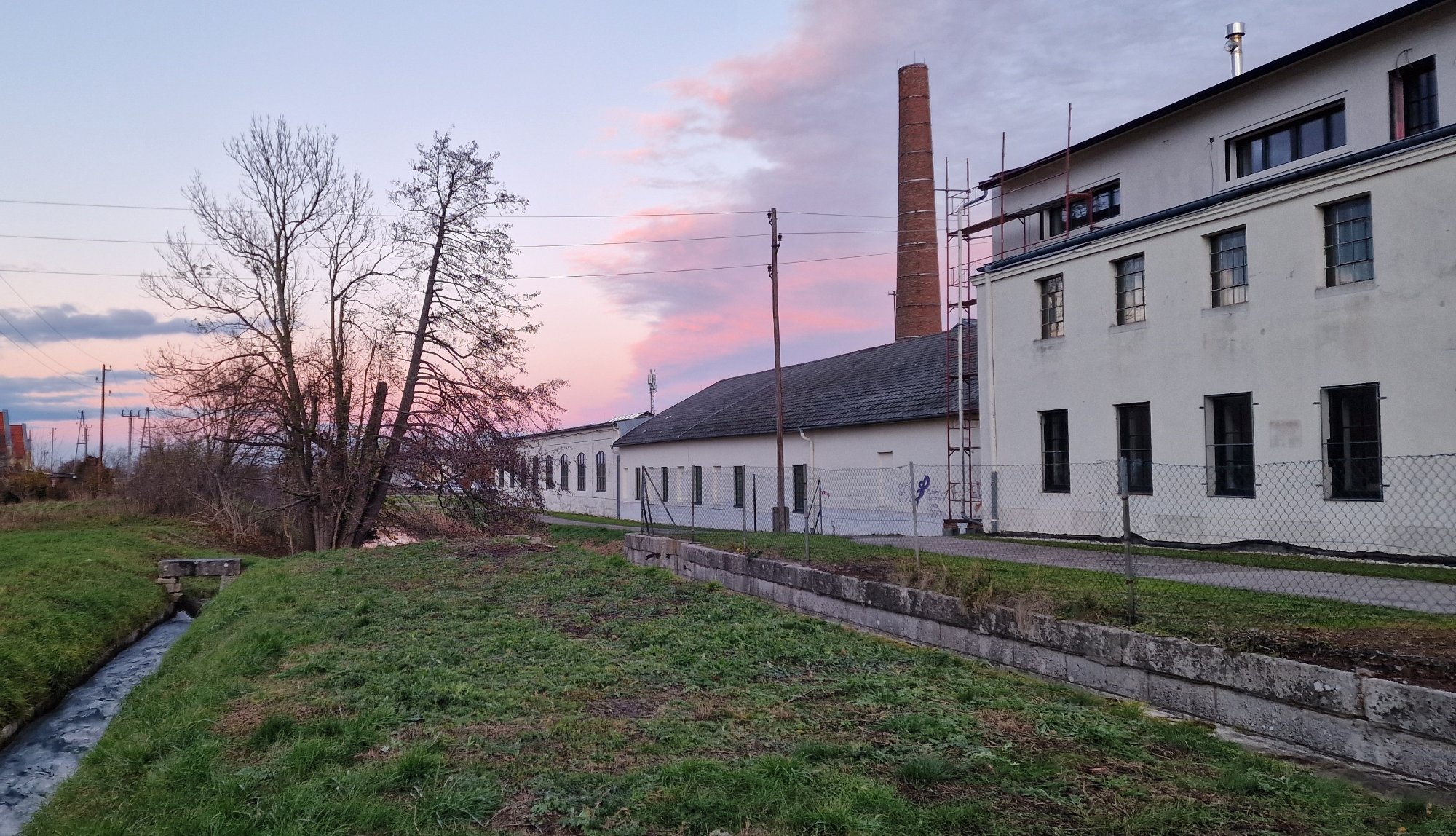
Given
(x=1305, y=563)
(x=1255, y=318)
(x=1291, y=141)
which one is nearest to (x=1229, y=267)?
(x=1255, y=318)

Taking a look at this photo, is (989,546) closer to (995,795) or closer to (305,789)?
(995,795)

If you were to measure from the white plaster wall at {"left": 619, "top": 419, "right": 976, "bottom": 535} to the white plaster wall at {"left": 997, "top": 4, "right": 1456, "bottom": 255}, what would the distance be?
18.5 ft

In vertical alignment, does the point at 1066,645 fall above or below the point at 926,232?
below

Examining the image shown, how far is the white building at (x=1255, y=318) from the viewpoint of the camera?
1281 centimetres

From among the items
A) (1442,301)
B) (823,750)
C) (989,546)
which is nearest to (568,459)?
(989,546)

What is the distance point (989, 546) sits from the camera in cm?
1630

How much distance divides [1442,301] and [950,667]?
33.0ft

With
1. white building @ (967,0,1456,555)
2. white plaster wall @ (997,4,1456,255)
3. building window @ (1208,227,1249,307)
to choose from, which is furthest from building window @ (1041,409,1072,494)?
white plaster wall @ (997,4,1456,255)

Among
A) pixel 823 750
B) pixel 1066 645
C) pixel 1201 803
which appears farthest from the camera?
pixel 1066 645

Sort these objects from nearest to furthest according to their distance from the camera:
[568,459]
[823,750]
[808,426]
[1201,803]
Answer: [1201,803]
[823,750]
[808,426]
[568,459]

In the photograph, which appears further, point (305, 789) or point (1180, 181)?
point (1180, 181)

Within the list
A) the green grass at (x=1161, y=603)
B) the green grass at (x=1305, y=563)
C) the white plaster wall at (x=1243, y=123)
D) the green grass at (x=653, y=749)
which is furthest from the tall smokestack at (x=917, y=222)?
the green grass at (x=653, y=749)

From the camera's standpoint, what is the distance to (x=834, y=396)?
2872cm

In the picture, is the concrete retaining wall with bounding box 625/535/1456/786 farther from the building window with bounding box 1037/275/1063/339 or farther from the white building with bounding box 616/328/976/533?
the building window with bounding box 1037/275/1063/339
